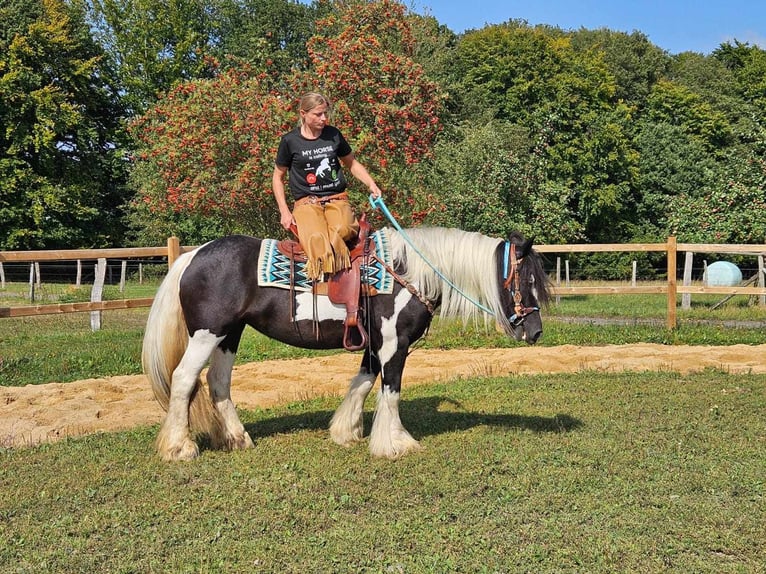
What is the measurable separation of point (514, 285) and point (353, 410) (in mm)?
1645

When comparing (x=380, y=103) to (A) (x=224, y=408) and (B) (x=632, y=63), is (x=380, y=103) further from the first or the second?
(B) (x=632, y=63)

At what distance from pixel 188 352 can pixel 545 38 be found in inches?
1384

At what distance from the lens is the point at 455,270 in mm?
5469

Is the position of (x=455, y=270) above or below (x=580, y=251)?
above

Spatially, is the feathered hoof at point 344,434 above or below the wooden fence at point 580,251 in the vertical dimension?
below

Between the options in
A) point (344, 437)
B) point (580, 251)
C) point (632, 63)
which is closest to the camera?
point (344, 437)

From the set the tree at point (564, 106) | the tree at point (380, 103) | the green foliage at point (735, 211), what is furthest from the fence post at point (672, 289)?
the tree at point (564, 106)

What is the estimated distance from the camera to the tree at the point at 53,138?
28.5m

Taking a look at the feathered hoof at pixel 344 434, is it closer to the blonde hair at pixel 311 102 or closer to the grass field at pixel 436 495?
the grass field at pixel 436 495

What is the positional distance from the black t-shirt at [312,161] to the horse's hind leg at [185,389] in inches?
53.3

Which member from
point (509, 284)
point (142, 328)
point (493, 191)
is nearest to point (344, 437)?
point (509, 284)

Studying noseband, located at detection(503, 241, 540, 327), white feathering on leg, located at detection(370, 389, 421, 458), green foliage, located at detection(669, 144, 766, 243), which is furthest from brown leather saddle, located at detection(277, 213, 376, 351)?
green foliage, located at detection(669, 144, 766, 243)

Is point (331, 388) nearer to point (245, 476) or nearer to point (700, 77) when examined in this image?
point (245, 476)

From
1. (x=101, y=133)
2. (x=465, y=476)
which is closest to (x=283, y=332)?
(x=465, y=476)
